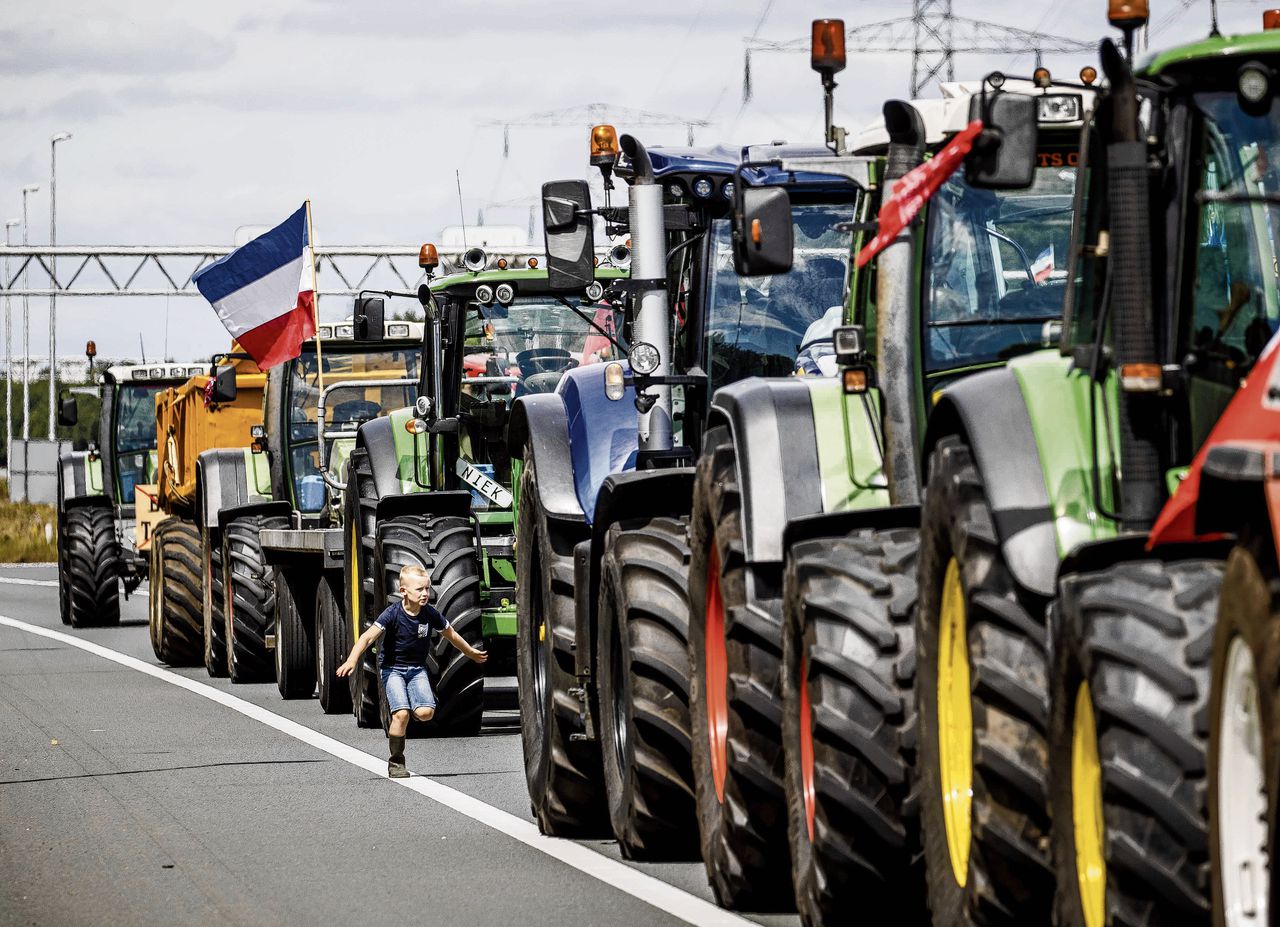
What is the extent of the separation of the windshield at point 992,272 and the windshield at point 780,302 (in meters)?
1.83

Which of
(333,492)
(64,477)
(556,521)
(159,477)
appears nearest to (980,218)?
(556,521)

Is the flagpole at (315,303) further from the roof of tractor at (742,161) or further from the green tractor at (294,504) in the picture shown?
the roof of tractor at (742,161)

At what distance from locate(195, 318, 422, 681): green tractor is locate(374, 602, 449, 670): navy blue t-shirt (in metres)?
5.22

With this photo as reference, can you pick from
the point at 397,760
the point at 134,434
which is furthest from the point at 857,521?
the point at 134,434

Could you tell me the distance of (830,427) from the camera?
28.5 feet

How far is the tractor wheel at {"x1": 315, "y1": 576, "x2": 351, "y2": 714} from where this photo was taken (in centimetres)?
1783

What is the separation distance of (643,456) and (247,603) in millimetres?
10164

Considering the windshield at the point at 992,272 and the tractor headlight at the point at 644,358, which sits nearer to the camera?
the windshield at the point at 992,272

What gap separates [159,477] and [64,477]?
17.0ft

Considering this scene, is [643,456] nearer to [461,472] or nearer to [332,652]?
[461,472]

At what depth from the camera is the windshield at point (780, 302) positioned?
10.4 metres

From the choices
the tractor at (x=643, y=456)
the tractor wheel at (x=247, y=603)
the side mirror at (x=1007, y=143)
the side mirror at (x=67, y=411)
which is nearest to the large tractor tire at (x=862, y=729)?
the side mirror at (x=1007, y=143)

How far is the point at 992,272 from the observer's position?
27.7 feet

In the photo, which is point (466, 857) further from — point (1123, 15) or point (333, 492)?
point (333, 492)
